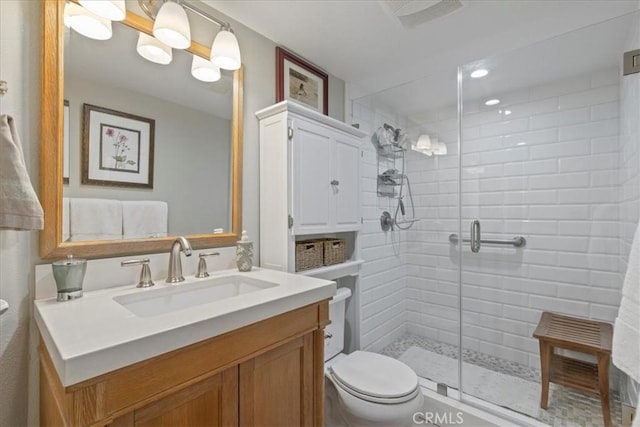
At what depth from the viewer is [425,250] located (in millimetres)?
2514

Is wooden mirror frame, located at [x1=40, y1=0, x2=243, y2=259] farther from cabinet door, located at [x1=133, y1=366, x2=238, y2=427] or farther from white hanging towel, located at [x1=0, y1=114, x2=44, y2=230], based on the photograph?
cabinet door, located at [x1=133, y1=366, x2=238, y2=427]

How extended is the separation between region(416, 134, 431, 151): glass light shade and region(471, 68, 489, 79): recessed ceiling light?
1.77ft

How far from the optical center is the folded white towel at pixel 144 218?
118cm

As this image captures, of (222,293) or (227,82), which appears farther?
(227,82)

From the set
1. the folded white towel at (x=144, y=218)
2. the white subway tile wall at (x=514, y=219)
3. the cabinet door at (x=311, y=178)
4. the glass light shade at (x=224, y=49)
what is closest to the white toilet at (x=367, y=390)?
the cabinet door at (x=311, y=178)

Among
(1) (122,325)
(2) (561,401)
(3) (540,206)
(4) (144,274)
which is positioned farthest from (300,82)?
(2) (561,401)

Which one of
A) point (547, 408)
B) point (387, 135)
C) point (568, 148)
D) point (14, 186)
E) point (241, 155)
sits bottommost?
point (547, 408)

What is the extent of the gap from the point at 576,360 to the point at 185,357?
2.12 meters

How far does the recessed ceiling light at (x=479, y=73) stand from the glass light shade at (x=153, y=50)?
1.91 m

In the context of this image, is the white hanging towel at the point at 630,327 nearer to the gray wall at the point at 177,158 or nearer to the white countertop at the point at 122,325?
the white countertop at the point at 122,325

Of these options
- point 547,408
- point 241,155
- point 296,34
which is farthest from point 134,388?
point 547,408

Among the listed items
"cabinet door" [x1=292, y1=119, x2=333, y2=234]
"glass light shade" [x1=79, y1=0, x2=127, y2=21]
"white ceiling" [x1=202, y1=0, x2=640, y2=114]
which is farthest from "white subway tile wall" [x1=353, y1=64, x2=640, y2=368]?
"glass light shade" [x1=79, y1=0, x2=127, y2=21]

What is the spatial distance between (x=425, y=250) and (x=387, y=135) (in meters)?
1.01

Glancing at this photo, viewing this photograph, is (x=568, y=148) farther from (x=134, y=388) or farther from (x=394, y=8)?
(x=134, y=388)
